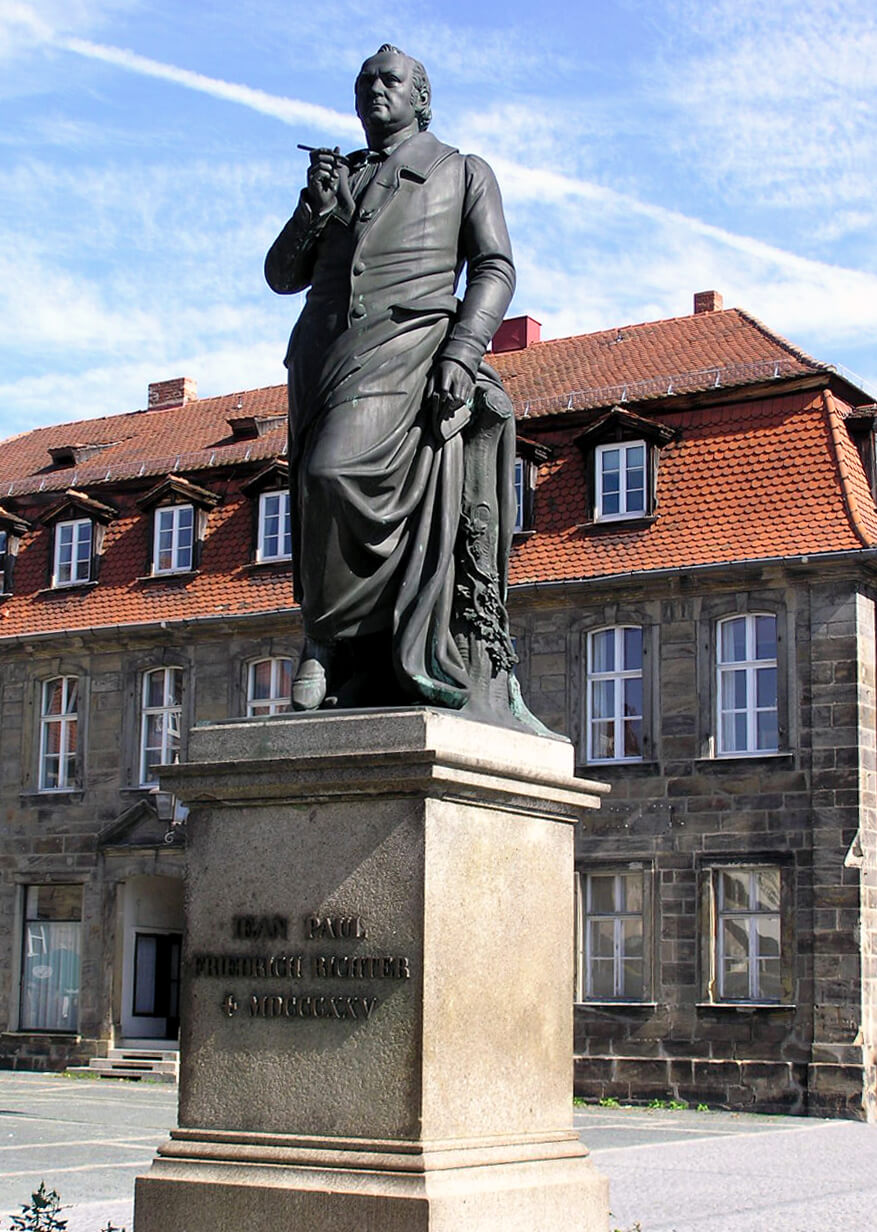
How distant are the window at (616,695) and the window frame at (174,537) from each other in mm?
7703

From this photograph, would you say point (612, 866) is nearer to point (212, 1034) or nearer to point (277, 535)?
point (277, 535)

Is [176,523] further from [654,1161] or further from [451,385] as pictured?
[451,385]

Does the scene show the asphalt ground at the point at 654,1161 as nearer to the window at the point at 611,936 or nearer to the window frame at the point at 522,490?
the window at the point at 611,936

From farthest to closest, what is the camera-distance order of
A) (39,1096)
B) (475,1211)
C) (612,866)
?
1. (612,866)
2. (39,1096)
3. (475,1211)

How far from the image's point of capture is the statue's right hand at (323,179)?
6766 mm

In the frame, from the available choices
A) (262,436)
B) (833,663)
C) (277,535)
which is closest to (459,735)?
(833,663)

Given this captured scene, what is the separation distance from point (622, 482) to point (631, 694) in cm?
294

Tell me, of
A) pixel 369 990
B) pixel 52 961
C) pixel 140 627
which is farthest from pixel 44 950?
pixel 369 990

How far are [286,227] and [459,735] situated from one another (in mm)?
1950

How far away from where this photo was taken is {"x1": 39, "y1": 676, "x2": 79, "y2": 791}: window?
32750mm

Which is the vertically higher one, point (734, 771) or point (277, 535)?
point (277, 535)

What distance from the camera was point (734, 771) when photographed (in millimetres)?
26250

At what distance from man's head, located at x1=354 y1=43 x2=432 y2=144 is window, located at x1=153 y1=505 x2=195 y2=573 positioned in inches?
1011

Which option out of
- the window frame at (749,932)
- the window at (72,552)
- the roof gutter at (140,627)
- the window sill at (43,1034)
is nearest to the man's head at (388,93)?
the window frame at (749,932)
